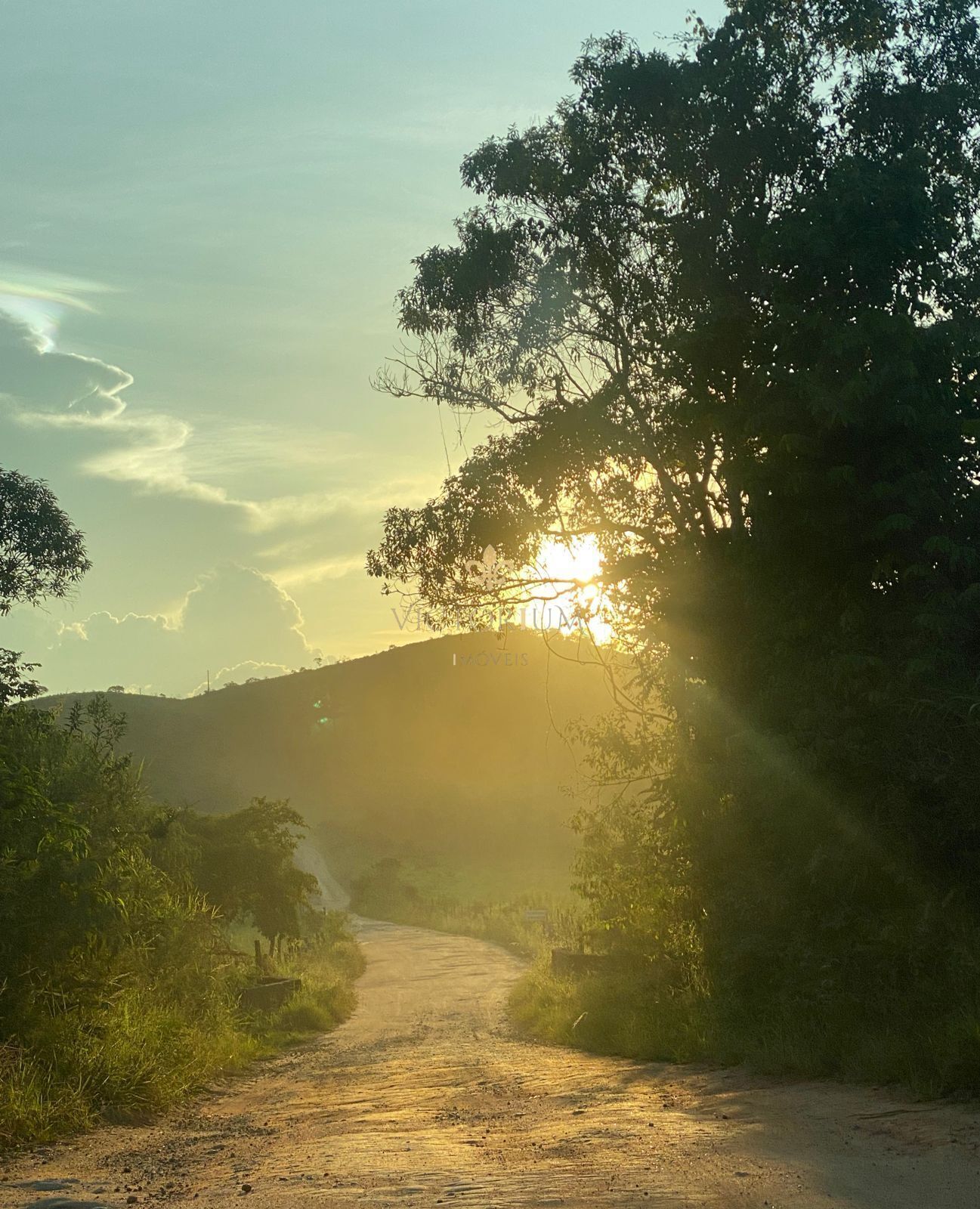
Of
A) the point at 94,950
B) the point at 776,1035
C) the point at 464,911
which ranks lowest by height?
the point at 464,911

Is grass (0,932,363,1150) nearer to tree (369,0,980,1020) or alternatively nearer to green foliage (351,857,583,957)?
tree (369,0,980,1020)

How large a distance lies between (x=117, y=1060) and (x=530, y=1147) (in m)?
4.55

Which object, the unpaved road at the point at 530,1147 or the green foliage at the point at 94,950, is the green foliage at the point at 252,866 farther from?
the unpaved road at the point at 530,1147

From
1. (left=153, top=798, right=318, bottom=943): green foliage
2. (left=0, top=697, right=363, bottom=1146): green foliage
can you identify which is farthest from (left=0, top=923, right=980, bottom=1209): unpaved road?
(left=153, top=798, right=318, bottom=943): green foliage

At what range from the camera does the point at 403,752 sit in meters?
105

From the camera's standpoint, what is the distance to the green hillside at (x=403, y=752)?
270 feet

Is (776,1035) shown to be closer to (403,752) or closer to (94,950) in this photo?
(94,950)

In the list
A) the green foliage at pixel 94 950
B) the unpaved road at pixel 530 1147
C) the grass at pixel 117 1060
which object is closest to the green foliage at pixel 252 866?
the green foliage at pixel 94 950

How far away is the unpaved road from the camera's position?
5.79 m

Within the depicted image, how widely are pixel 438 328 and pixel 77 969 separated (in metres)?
12.0

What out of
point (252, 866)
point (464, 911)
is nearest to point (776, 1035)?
point (252, 866)

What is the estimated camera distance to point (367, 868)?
71500mm

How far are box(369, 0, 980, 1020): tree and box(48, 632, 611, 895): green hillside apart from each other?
56600 mm

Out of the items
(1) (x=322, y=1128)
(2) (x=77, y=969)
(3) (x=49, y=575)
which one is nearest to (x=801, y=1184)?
(1) (x=322, y=1128)
